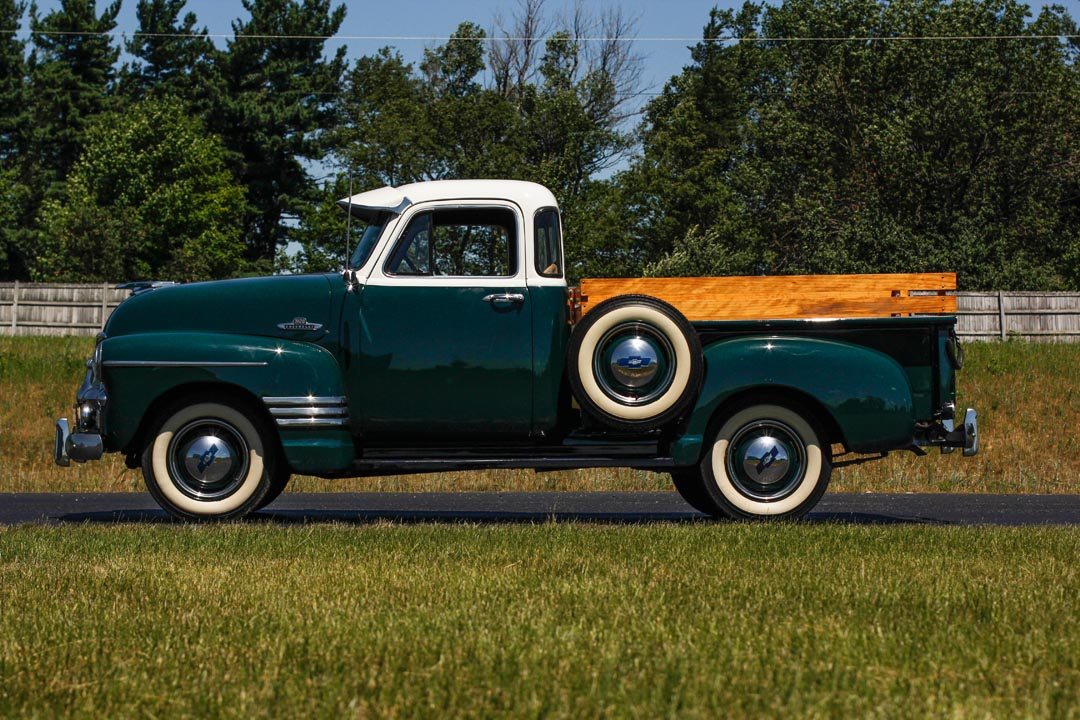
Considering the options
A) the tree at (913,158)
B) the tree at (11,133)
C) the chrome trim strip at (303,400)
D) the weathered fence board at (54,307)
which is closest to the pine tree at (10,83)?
the tree at (11,133)

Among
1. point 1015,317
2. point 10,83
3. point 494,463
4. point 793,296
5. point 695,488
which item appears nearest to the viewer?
point 793,296

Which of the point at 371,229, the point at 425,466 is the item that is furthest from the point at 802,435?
the point at 371,229

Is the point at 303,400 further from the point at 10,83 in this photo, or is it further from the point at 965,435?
the point at 10,83

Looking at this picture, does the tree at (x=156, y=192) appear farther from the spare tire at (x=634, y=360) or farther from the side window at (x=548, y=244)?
the spare tire at (x=634, y=360)

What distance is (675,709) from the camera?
3.89 meters

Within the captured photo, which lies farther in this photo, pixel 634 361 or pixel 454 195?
pixel 454 195

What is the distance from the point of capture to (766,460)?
9836mm

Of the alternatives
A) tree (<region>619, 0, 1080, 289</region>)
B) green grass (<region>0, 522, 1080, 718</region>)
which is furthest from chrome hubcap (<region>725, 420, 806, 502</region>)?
tree (<region>619, 0, 1080, 289</region>)

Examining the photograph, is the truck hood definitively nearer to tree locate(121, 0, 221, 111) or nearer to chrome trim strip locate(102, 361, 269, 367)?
chrome trim strip locate(102, 361, 269, 367)

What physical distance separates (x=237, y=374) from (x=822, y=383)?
4064mm

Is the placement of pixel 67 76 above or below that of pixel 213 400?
above

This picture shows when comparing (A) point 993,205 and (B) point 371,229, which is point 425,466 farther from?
(A) point 993,205

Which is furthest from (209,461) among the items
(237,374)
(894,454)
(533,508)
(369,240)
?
(894,454)

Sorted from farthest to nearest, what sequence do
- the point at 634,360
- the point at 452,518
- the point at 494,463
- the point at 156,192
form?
1. the point at 156,192
2. the point at 452,518
3. the point at 494,463
4. the point at 634,360
